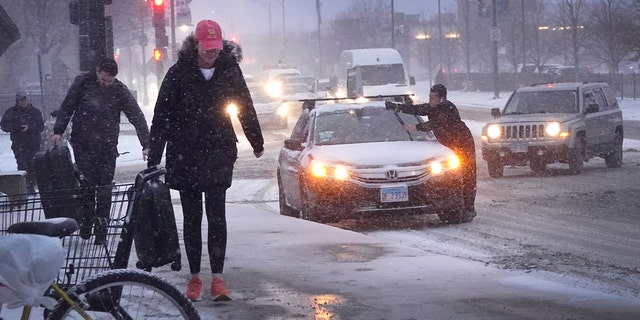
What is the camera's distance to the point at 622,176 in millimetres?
20281

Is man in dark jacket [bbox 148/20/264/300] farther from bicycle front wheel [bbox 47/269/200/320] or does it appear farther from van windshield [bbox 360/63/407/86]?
van windshield [bbox 360/63/407/86]

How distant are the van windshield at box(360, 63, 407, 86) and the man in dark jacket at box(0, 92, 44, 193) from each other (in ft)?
80.0

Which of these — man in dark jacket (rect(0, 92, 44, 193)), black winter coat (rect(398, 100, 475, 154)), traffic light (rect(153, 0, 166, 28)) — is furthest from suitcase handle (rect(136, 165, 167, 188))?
traffic light (rect(153, 0, 166, 28))

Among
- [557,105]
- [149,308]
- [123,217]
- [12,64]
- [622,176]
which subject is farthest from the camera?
[12,64]

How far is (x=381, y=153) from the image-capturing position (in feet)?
44.6

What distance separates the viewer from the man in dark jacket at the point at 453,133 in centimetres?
1405

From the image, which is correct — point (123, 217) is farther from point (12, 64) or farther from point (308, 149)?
point (12, 64)

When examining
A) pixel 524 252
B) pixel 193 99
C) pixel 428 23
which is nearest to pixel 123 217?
pixel 193 99

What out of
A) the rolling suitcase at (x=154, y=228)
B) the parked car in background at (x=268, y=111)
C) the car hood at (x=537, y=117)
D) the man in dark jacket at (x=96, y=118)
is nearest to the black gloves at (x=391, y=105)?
the man in dark jacket at (x=96, y=118)

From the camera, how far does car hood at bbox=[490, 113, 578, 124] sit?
21.1m

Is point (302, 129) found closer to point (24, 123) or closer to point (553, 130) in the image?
point (553, 130)

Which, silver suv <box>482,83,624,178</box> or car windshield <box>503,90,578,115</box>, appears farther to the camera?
car windshield <box>503,90,578,115</box>

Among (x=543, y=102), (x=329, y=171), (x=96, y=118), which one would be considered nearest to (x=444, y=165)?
(x=329, y=171)

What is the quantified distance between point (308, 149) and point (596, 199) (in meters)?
4.77
